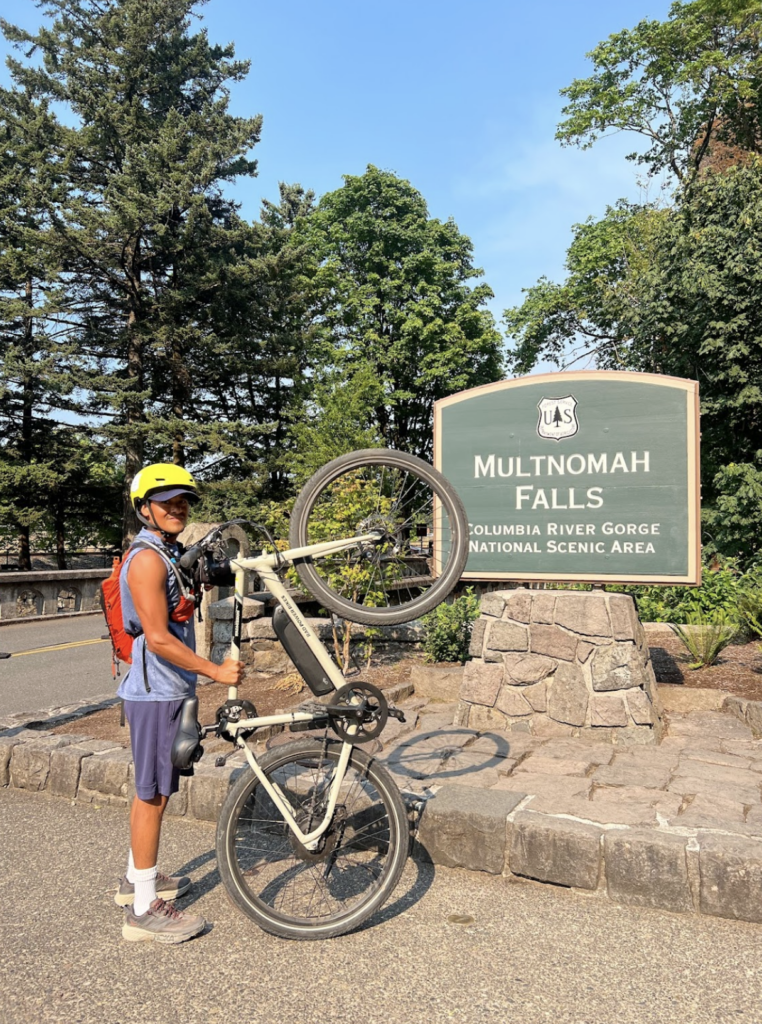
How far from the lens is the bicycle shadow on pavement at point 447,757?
453cm

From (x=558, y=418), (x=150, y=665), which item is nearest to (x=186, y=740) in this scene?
(x=150, y=665)

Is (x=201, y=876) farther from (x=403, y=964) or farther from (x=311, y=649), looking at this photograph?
(x=311, y=649)

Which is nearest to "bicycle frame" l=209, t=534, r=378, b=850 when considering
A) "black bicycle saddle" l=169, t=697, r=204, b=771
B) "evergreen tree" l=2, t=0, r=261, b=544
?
"black bicycle saddle" l=169, t=697, r=204, b=771


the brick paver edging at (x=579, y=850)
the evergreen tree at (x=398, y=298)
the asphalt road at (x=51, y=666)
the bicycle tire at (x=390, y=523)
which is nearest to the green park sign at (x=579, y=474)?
the bicycle tire at (x=390, y=523)

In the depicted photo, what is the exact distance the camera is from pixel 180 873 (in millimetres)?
3672

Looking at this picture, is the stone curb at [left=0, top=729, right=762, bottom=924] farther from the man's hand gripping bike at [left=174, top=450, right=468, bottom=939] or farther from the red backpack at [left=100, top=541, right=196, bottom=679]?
the red backpack at [left=100, top=541, right=196, bottom=679]

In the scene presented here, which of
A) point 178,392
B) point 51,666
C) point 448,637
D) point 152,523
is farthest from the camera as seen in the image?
point 178,392

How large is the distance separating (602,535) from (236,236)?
22535 mm

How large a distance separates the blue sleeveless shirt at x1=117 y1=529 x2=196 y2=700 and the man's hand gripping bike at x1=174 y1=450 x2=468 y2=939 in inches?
5.2

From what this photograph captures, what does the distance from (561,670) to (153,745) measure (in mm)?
3400

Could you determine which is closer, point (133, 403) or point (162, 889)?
point (162, 889)

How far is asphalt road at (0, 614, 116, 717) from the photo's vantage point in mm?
8109

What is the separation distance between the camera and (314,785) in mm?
3252

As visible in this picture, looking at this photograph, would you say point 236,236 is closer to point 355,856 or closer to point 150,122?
point 150,122
